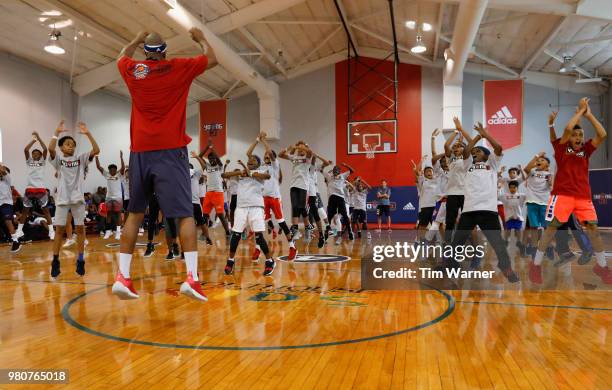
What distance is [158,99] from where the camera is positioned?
315cm

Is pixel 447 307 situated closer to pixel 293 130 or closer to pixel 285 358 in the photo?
pixel 285 358

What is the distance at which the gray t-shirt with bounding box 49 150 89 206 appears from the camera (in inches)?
207

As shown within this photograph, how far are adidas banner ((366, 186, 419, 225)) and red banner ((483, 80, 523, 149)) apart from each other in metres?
4.35

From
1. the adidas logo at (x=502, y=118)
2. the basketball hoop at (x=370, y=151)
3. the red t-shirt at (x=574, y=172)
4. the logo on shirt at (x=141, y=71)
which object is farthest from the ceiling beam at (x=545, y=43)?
the logo on shirt at (x=141, y=71)

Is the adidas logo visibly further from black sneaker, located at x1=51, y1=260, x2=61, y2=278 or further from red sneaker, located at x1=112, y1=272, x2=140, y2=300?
red sneaker, located at x1=112, y1=272, x2=140, y2=300

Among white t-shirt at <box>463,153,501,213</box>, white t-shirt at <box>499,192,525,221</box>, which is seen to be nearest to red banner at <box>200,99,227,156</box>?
white t-shirt at <box>499,192,525,221</box>

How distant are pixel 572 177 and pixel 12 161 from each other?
13.4 m

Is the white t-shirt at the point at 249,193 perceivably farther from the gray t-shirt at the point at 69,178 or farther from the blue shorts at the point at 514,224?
the blue shorts at the point at 514,224

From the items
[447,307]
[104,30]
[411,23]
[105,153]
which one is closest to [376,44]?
[411,23]

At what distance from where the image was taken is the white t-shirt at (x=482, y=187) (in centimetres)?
491

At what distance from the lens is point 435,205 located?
329 inches

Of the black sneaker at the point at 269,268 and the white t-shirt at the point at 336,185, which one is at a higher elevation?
the white t-shirt at the point at 336,185

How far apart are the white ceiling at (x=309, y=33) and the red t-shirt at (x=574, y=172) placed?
5.95m

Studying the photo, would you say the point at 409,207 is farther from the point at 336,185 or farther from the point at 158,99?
the point at 158,99
